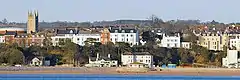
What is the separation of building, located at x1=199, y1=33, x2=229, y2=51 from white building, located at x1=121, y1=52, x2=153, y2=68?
12.9 meters

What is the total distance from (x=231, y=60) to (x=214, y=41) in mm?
13531

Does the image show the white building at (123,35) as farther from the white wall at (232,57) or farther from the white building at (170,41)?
the white wall at (232,57)

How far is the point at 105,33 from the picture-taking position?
7362 centimetres

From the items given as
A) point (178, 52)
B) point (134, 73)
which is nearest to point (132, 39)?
point (178, 52)

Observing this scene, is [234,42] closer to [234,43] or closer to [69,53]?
[234,43]

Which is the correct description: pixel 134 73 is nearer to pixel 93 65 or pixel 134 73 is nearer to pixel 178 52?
pixel 93 65

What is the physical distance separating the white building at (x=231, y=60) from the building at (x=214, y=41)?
1169cm

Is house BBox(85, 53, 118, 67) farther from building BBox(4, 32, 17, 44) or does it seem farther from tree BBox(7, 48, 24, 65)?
building BBox(4, 32, 17, 44)

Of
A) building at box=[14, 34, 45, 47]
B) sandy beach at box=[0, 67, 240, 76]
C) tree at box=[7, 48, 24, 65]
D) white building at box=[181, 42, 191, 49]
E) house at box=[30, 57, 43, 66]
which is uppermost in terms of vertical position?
building at box=[14, 34, 45, 47]

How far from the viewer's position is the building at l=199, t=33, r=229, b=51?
7162 cm

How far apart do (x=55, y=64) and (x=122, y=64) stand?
4.54 metres

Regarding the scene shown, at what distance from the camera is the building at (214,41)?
71.6 metres

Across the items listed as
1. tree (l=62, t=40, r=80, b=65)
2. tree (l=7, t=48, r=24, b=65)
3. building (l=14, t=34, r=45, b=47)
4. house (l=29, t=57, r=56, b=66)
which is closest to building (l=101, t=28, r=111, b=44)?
A: building (l=14, t=34, r=45, b=47)

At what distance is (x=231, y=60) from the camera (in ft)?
193
